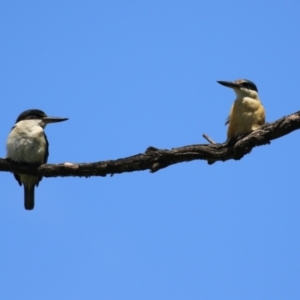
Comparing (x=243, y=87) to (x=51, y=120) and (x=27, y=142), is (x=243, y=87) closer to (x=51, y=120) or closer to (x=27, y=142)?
(x=51, y=120)

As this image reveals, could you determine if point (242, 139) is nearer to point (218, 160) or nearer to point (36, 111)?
point (218, 160)

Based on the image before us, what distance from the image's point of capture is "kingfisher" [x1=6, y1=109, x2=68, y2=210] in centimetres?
676

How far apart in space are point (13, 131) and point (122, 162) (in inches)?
91.8

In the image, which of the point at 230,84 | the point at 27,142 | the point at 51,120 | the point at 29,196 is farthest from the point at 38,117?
the point at 230,84

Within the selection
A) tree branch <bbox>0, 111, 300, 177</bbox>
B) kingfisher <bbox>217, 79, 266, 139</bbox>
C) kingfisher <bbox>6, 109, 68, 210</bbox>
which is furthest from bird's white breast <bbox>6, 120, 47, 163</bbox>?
kingfisher <bbox>217, 79, 266, 139</bbox>

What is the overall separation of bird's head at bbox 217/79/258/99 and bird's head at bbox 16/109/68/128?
2142 mm

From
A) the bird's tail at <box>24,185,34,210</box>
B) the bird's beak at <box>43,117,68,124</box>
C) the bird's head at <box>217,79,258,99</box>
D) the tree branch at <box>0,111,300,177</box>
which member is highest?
the bird's head at <box>217,79,258,99</box>

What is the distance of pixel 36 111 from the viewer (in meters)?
7.39

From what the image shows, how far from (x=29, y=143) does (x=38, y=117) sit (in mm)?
580

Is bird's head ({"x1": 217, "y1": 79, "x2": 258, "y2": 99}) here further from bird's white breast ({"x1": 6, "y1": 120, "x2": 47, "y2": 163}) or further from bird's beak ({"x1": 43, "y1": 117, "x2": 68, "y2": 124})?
bird's white breast ({"x1": 6, "y1": 120, "x2": 47, "y2": 163})

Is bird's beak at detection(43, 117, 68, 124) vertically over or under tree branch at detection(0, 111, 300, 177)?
over

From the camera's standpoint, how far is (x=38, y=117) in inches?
290

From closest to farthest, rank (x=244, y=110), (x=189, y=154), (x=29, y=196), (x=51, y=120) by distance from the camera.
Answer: (x=189, y=154)
(x=244, y=110)
(x=51, y=120)
(x=29, y=196)

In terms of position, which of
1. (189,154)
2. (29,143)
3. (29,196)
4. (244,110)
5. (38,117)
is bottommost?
(29,196)
